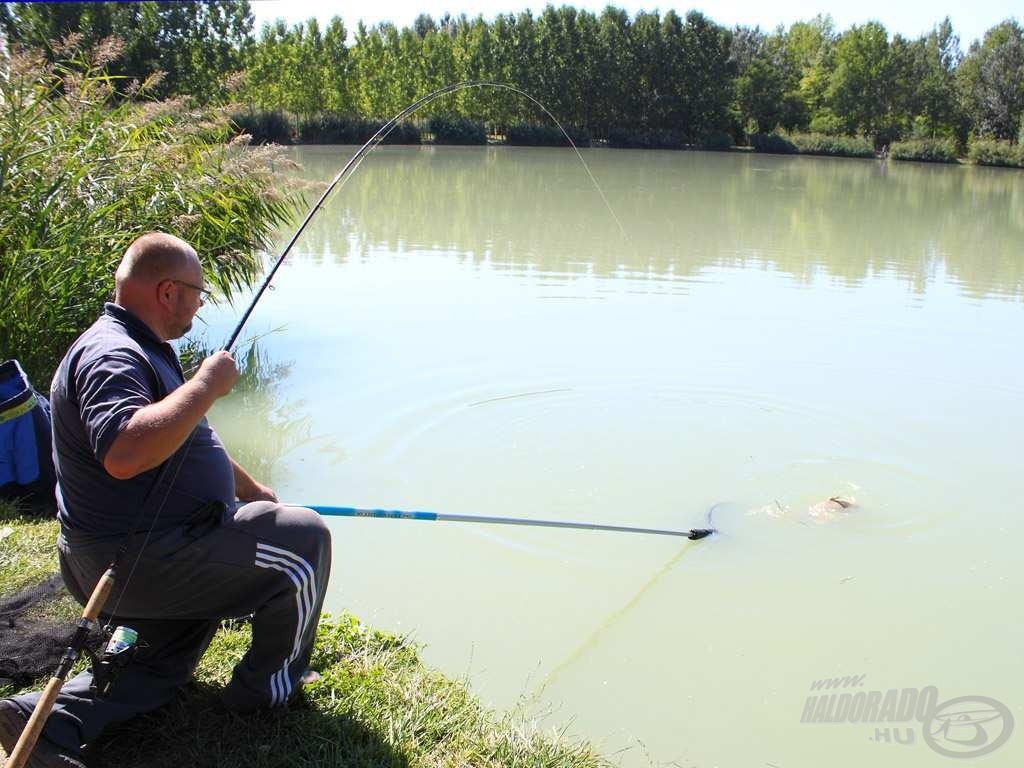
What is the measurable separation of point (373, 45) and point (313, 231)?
34886 mm

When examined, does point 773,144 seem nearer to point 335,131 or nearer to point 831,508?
point 335,131

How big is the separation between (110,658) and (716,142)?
51609 millimetres

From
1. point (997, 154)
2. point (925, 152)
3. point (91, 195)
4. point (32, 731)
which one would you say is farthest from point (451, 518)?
point (925, 152)

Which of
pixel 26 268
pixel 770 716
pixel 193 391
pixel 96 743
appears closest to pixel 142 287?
pixel 193 391

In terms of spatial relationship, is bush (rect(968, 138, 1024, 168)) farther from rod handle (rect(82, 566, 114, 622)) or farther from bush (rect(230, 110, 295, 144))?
rod handle (rect(82, 566, 114, 622))

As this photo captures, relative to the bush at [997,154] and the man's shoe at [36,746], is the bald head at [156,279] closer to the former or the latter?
the man's shoe at [36,746]

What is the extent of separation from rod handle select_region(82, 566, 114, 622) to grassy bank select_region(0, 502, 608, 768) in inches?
18.9

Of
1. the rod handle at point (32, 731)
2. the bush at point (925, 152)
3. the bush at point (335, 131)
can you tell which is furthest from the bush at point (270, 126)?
the rod handle at point (32, 731)

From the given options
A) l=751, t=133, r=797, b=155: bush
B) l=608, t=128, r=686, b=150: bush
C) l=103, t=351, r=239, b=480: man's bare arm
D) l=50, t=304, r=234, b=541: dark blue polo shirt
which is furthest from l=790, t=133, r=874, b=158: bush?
l=103, t=351, r=239, b=480: man's bare arm

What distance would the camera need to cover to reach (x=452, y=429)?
5.81 metres

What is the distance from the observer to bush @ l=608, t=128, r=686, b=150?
49.8m

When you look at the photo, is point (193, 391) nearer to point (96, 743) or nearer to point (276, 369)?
point (96, 743)

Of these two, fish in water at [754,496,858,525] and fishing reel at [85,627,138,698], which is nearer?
fishing reel at [85,627,138,698]

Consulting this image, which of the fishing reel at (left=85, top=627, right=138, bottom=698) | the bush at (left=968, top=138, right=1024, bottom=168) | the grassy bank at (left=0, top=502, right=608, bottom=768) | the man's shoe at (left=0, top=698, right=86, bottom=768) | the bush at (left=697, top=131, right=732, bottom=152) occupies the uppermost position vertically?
the bush at (left=697, top=131, right=732, bottom=152)
